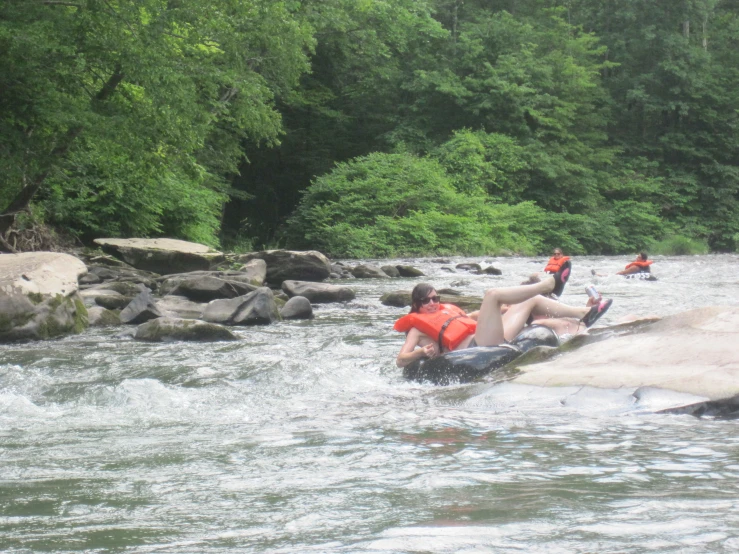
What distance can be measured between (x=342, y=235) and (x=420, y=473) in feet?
80.2

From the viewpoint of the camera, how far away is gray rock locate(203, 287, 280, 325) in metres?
10.8

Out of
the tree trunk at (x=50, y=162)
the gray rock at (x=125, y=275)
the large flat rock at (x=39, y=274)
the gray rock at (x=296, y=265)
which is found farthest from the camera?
the gray rock at (x=296, y=265)

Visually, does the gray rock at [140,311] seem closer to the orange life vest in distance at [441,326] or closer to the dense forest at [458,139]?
the orange life vest in distance at [441,326]

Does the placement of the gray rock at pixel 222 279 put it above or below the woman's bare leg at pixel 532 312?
below

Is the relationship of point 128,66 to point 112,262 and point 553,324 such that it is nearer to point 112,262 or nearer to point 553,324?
point 112,262

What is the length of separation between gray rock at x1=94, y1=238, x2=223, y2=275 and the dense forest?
1.88 m

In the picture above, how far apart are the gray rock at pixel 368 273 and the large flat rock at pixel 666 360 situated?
12.5 metres

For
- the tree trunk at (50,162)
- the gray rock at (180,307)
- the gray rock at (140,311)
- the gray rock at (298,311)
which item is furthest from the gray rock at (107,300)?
the tree trunk at (50,162)

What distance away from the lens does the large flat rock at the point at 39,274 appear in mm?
9508

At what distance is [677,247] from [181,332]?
2777 centimetres

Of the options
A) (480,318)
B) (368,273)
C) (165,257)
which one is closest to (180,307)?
(480,318)

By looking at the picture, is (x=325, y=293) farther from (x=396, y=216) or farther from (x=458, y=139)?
(x=458, y=139)

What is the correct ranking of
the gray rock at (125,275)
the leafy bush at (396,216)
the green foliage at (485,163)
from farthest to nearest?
the green foliage at (485,163)
the leafy bush at (396,216)
the gray rock at (125,275)

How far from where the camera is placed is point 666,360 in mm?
5738
